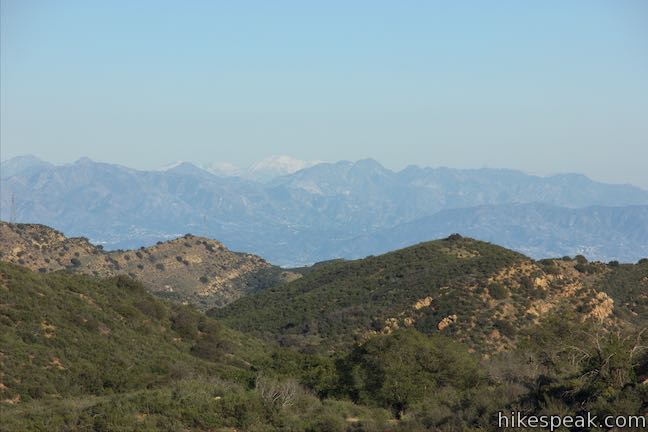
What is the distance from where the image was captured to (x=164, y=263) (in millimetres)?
138375

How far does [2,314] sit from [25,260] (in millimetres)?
65633

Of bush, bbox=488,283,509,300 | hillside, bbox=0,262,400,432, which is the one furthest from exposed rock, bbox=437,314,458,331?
hillside, bbox=0,262,400,432

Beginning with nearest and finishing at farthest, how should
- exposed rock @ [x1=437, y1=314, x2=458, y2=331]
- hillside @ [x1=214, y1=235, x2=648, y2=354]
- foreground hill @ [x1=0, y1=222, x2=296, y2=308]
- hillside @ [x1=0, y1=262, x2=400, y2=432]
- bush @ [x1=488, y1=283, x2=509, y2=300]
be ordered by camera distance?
hillside @ [x1=0, y1=262, x2=400, y2=432] < exposed rock @ [x1=437, y1=314, x2=458, y2=331] < hillside @ [x1=214, y1=235, x2=648, y2=354] < bush @ [x1=488, y1=283, x2=509, y2=300] < foreground hill @ [x1=0, y1=222, x2=296, y2=308]

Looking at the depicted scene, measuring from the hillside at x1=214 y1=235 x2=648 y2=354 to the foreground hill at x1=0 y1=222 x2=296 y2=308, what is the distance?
25947mm

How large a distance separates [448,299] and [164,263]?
70143mm

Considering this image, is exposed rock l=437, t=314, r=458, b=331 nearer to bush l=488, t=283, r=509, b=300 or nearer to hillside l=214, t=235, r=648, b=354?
hillside l=214, t=235, r=648, b=354

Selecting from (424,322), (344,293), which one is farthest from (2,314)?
(344,293)

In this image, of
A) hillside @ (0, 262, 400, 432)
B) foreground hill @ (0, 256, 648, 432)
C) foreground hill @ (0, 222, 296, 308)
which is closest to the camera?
foreground hill @ (0, 256, 648, 432)

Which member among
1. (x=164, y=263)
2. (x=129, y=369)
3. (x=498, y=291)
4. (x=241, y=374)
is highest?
(x=164, y=263)

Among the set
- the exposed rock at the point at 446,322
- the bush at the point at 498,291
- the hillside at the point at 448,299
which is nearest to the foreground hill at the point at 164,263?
the hillside at the point at 448,299

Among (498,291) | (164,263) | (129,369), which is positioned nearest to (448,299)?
(498,291)

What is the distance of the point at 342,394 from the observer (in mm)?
44781

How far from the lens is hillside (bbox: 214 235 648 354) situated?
7338 centimetres

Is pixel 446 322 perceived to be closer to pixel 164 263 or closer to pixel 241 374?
pixel 241 374
